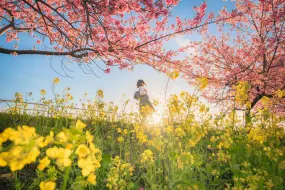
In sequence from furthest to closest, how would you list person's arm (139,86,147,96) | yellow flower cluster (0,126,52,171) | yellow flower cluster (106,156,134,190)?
1. person's arm (139,86,147,96)
2. yellow flower cluster (106,156,134,190)
3. yellow flower cluster (0,126,52,171)

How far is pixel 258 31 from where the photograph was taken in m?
12.5

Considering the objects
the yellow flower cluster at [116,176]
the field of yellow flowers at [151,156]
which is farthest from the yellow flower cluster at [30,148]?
the yellow flower cluster at [116,176]

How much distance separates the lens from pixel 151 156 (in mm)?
2738

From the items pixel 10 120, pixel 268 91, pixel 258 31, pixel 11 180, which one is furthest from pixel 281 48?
pixel 11 180

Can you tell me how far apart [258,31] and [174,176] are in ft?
40.1

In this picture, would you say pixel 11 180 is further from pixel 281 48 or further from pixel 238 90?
pixel 281 48

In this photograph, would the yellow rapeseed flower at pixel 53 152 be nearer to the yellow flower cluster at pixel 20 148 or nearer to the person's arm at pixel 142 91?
the yellow flower cluster at pixel 20 148

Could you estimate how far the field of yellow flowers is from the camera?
34.3 inches

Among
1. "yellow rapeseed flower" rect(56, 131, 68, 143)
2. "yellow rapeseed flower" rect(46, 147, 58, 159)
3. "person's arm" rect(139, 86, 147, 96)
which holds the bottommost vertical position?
"yellow rapeseed flower" rect(46, 147, 58, 159)

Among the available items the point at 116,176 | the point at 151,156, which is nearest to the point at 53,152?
the point at 116,176

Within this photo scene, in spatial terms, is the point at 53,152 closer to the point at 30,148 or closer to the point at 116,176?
the point at 30,148

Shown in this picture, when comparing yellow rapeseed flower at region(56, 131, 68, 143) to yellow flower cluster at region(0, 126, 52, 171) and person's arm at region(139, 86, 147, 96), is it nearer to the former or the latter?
yellow flower cluster at region(0, 126, 52, 171)

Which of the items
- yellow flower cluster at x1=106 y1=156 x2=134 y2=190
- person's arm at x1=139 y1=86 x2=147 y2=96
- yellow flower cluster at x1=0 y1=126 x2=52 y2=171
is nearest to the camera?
yellow flower cluster at x1=0 y1=126 x2=52 y2=171

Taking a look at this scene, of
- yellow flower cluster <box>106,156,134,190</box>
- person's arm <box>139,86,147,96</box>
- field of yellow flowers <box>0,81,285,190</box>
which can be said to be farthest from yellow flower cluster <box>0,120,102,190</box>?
person's arm <box>139,86,147,96</box>
